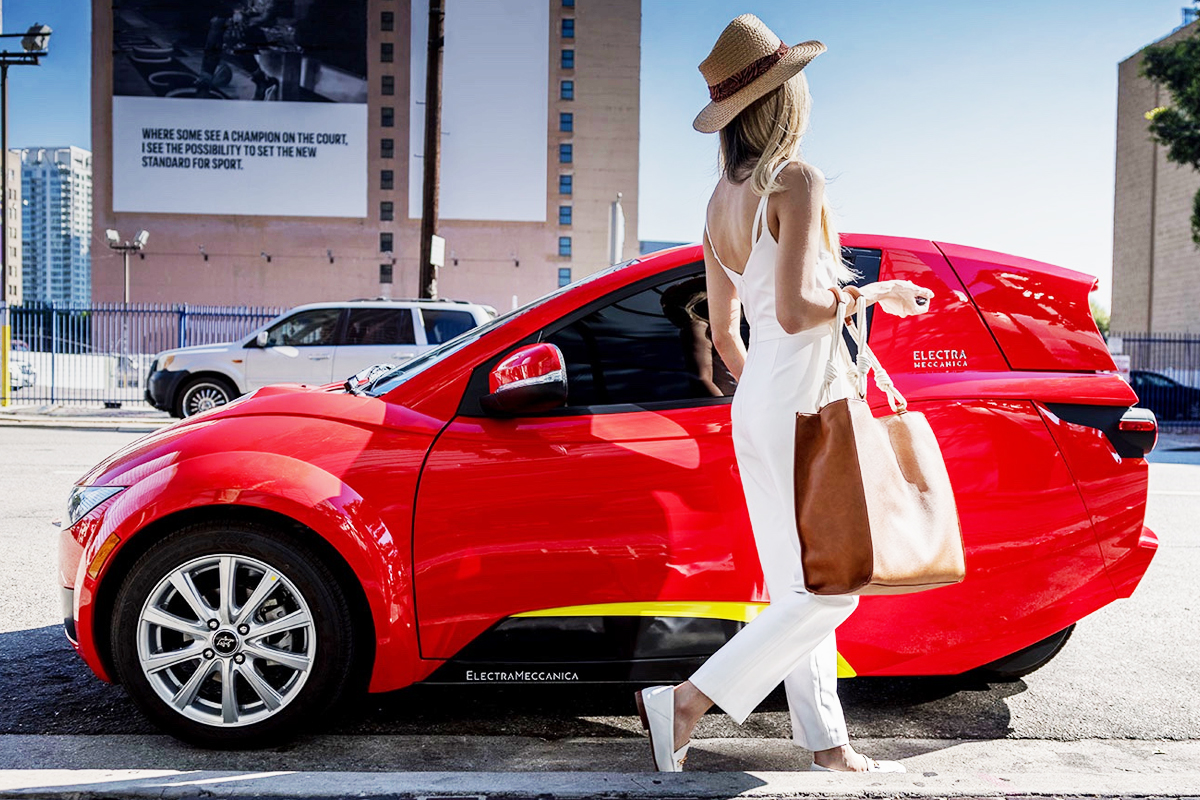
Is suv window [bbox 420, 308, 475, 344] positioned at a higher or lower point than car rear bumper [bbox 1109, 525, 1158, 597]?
higher

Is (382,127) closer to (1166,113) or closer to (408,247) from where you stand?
(408,247)

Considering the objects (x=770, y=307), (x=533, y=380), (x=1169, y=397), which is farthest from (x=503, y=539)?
(x=1169, y=397)

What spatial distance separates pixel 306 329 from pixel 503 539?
10.9 m

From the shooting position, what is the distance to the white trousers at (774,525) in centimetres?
242

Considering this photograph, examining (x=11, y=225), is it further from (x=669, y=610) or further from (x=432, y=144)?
(x=669, y=610)

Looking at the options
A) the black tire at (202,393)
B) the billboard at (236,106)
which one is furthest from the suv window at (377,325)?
the billboard at (236,106)

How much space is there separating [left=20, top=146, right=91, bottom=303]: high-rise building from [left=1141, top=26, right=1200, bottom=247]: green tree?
418 ft

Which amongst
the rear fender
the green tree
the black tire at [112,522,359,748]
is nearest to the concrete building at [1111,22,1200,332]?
the green tree

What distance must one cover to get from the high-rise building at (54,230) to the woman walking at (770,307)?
138847mm

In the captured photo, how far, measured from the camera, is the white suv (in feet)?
41.5

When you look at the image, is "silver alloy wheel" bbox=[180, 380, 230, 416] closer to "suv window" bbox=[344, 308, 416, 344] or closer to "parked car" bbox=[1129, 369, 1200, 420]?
"suv window" bbox=[344, 308, 416, 344]

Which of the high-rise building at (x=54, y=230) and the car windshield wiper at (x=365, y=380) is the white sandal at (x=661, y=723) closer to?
the car windshield wiper at (x=365, y=380)

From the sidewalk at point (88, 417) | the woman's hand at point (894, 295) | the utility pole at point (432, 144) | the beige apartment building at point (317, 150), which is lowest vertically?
the sidewalk at point (88, 417)

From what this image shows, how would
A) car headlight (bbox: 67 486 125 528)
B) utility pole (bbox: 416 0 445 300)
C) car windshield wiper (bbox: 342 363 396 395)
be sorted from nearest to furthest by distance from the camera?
car headlight (bbox: 67 486 125 528) < car windshield wiper (bbox: 342 363 396 395) < utility pole (bbox: 416 0 445 300)
